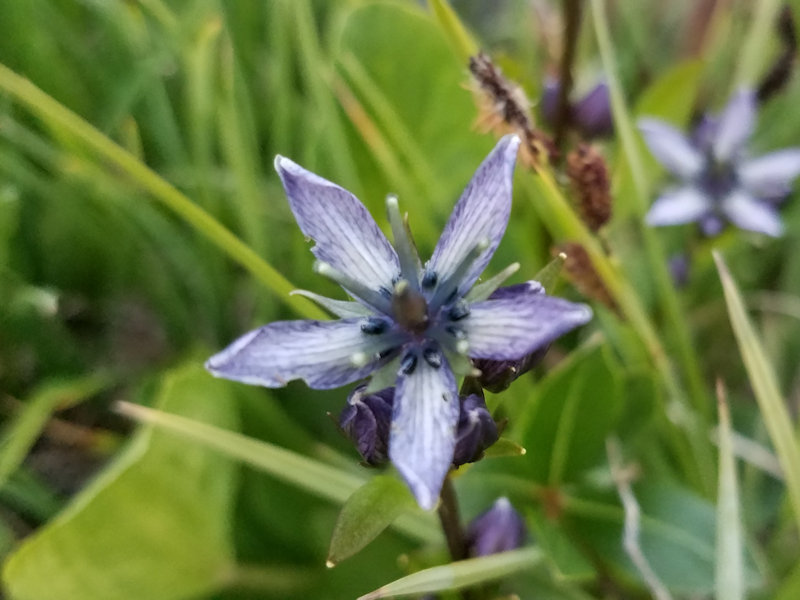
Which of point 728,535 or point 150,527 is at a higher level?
point 728,535

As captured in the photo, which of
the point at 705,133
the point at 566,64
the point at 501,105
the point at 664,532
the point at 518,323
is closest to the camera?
the point at 518,323

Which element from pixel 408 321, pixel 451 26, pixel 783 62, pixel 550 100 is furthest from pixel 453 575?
pixel 783 62

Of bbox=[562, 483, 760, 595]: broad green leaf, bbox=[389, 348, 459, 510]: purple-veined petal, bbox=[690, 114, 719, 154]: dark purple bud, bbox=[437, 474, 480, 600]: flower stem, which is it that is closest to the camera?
bbox=[389, 348, 459, 510]: purple-veined petal

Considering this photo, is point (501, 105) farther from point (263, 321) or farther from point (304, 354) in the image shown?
point (263, 321)

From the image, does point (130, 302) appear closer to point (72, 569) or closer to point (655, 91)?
point (72, 569)

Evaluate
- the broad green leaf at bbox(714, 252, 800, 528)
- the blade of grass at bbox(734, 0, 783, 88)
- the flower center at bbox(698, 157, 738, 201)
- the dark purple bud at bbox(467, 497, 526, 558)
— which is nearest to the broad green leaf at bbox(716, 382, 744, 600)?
the broad green leaf at bbox(714, 252, 800, 528)

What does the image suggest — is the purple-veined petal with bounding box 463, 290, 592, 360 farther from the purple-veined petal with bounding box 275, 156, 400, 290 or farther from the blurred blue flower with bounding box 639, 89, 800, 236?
the blurred blue flower with bounding box 639, 89, 800, 236

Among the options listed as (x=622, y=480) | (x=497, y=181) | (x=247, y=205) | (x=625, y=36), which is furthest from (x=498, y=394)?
(x=625, y=36)
